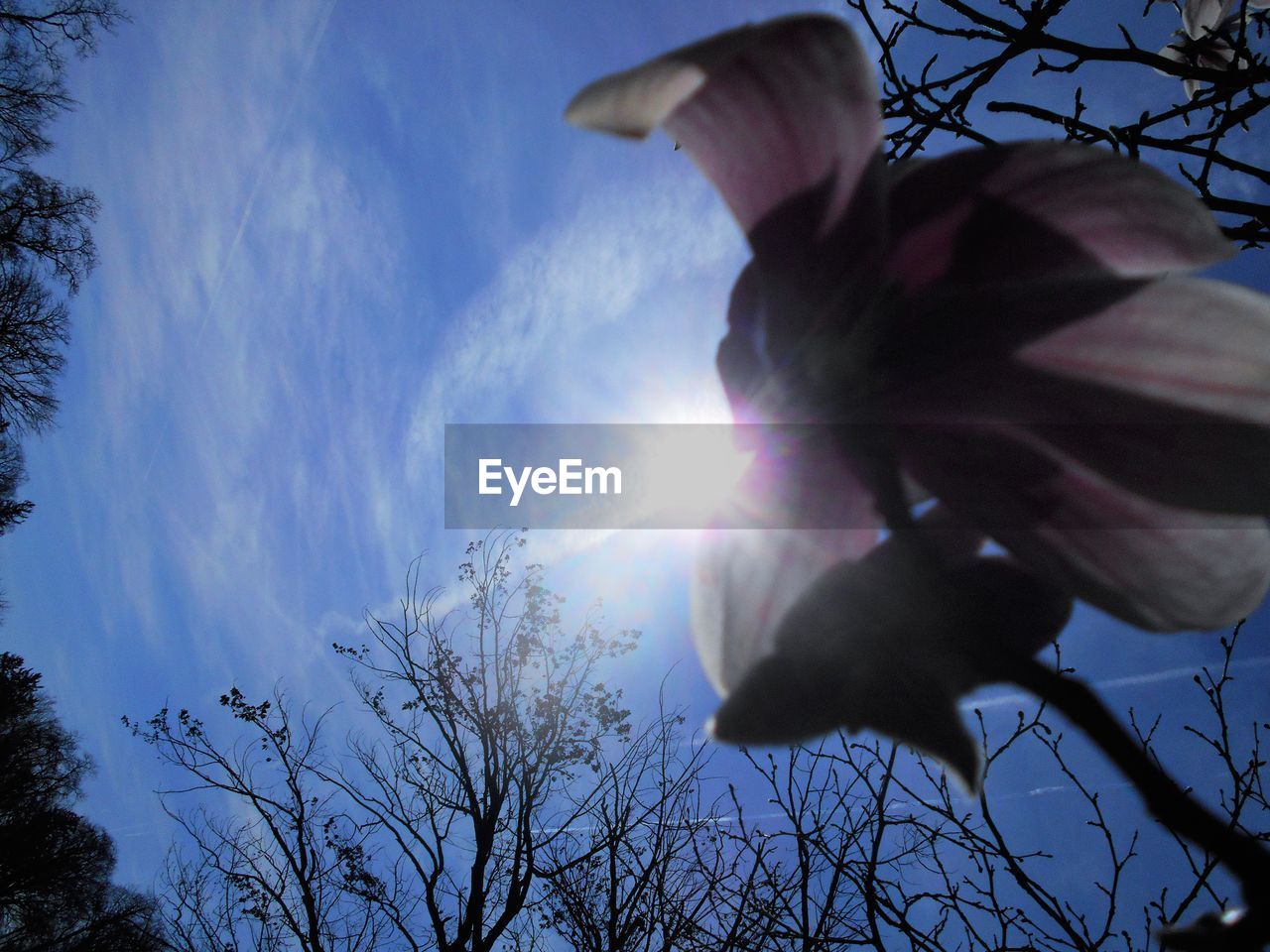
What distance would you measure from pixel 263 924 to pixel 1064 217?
7.24 metres

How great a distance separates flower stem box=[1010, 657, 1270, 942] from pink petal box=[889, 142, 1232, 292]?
0.19 m

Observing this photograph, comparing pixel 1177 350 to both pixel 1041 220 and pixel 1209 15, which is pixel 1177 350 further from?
pixel 1209 15

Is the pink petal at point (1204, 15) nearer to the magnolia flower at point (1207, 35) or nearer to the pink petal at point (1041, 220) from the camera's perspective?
the magnolia flower at point (1207, 35)

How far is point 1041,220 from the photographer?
1.03 ft

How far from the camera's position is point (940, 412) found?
322 mm

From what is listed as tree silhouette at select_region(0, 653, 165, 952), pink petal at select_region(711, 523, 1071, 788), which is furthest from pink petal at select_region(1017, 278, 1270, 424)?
tree silhouette at select_region(0, 653, 165, 952)

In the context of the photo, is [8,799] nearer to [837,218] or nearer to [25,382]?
[25,382]

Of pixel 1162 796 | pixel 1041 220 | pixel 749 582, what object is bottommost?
pixel 1162 796

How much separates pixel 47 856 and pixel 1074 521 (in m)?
10.1

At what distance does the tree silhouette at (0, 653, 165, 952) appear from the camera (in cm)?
659

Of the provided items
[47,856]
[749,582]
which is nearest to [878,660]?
[749,582]

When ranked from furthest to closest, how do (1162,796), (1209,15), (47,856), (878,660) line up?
(47,856), (1209,15), (878,660), (1162,796)

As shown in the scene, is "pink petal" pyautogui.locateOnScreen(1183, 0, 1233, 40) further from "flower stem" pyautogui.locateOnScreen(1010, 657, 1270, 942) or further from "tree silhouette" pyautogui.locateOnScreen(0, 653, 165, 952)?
"tree silhouette" pyautogui.locateOnScreen(0, 653, 165, 952)

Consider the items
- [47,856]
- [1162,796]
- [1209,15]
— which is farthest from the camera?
[47,856]
